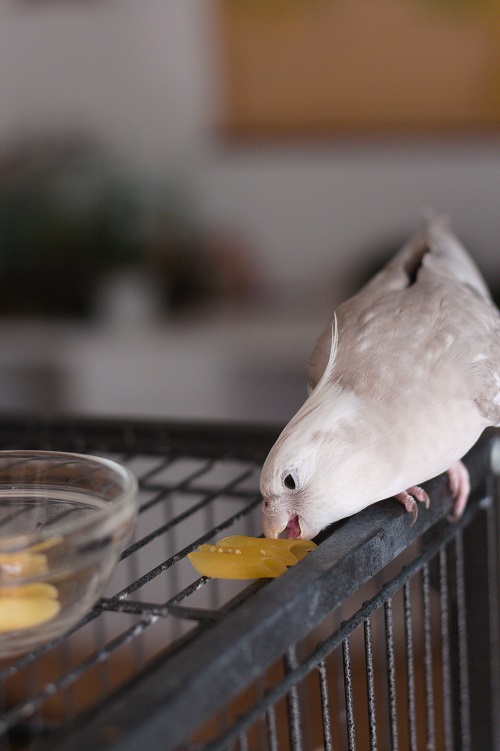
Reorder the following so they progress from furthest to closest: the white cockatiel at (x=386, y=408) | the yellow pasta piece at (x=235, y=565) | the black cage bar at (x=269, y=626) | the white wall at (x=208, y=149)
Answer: the white wall at (x=208, y=149) < the white cockatiel at (x=386, y=408) < the yellow pasta piece at (x=235, y=565) < the black cage bar at (x=269, y=626)

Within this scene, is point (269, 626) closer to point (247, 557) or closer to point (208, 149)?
point (247, 557)

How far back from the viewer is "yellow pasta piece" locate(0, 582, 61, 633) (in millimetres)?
448

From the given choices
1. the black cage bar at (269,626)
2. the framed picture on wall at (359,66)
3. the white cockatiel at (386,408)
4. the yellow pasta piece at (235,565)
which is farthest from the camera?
the framed picture on wall at (359,66)

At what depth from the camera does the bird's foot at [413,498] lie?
618mm

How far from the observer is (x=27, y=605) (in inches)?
17.8

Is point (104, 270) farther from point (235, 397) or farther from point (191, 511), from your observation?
point (191, 511)

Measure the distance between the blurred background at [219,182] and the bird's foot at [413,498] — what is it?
150cm

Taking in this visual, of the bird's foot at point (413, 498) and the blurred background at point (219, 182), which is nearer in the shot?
the bird's foot at point (413, 498)

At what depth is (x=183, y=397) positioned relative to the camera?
2.39m

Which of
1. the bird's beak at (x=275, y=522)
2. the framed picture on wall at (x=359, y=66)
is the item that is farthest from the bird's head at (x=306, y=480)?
the framed picture on wall at (x=359, y=66)

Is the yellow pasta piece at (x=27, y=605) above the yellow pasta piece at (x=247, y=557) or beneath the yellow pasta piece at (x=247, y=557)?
above

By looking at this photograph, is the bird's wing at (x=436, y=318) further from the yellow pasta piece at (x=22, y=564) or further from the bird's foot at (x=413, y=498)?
the yellow pasta piece at (x=22, y=564)

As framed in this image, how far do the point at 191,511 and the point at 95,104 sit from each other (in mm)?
2332

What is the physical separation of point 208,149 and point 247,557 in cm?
220
